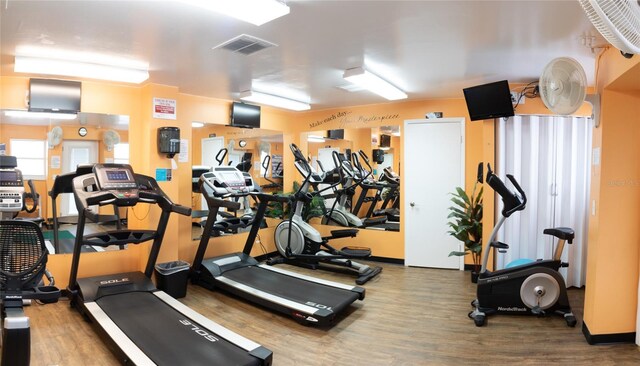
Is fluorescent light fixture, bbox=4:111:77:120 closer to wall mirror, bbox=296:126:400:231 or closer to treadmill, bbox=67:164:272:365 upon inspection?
treadmill, bbox=67:164:272:365

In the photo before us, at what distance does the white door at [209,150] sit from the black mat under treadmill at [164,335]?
2175 millimetres

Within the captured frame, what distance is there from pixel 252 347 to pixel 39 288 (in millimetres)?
1588

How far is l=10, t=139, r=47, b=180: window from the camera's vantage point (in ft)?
13.8

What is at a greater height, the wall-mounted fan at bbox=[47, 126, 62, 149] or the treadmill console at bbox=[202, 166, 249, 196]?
the wall-mounted fan at bbox=[47, 126, 62, 149]

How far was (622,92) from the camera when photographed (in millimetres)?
3205

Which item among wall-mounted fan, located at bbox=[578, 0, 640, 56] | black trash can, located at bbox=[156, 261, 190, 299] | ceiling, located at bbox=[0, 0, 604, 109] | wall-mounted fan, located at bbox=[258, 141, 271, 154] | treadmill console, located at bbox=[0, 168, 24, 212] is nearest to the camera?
wall-mounted fan, located at bbox=[578, 0, 640, 56]

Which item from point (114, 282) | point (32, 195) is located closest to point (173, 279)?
point (114, 282)

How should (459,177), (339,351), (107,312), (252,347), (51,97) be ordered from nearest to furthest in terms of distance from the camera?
(252,347)
(339,351)
(107,312)
(51,97)
(459,177)

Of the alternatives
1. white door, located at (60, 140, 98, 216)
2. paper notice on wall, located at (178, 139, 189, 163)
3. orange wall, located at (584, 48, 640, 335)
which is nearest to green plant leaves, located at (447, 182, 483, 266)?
orange wall, located at (584, 48, 640, 335)

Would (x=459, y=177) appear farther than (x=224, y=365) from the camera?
Yes

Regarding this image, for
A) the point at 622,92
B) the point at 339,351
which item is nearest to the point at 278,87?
the point at 339,351

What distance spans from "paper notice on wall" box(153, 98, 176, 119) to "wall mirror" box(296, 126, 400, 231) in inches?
106

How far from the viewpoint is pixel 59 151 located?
4395mm

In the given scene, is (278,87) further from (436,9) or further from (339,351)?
(339,351)
